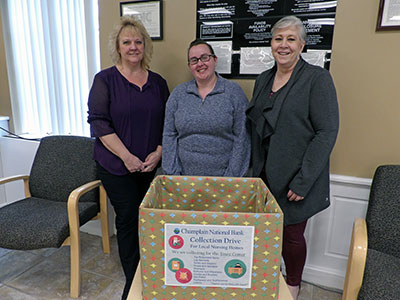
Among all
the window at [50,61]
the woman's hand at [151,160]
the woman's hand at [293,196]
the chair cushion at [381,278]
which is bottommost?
the chair cushion at [381,278]

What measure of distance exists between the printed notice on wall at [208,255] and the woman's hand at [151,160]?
1064 mm

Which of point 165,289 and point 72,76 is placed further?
point 72,76

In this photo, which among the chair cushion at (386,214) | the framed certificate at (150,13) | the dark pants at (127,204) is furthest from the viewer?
the framed certificate at (150,13)

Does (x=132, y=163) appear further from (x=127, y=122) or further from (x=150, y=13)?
(x=150, y=13)

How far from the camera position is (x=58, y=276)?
1.93 meters

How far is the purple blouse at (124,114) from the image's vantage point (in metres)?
1.57

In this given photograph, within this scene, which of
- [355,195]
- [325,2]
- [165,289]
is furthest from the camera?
[355,195]

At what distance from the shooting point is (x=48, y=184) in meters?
2.11

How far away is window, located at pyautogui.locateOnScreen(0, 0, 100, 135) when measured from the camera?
2.36 metres

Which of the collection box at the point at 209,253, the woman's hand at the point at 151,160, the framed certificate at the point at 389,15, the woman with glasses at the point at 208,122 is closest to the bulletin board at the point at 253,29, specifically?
the framed certificate at the point at 389,15

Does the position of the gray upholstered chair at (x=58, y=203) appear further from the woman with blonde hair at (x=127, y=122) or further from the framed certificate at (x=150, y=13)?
the framed certificate at (x=150, y=13)

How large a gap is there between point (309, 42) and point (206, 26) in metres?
0.64

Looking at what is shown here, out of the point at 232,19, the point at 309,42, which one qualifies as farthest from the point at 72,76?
the point at 309,42

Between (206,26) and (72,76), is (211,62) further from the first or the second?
(72,76)
